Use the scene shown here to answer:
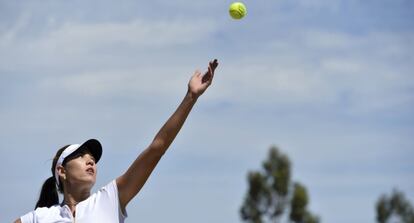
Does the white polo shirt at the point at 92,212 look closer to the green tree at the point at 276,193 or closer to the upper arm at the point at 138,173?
the upper arm at the point at 138,173

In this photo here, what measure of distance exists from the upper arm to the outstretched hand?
520 millimetres

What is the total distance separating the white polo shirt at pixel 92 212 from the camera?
26.0 feet

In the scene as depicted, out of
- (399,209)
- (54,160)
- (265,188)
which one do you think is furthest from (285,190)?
(54,160)

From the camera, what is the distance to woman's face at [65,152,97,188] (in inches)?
326

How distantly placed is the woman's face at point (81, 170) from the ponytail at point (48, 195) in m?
0.28

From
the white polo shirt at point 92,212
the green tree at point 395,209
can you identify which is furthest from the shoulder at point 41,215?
the green tree at point 395,209

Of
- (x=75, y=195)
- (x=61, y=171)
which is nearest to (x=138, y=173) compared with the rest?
(x=75, y=195)

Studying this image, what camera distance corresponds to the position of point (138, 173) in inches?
312

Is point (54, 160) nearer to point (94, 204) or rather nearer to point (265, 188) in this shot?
point (94, 204)

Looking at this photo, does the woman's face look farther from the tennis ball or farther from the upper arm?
the tennis ball

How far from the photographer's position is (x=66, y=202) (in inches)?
332

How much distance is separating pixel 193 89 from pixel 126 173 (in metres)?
0.85

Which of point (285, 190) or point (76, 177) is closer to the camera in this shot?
point (76, 177)

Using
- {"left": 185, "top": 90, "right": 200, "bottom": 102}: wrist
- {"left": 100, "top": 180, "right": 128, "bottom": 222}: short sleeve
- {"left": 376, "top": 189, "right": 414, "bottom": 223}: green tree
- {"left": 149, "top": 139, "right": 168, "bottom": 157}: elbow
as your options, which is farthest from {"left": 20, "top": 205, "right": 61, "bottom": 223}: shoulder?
{"left": 376, "top": 189, "right": 414, "bottom": 223}: green tree
